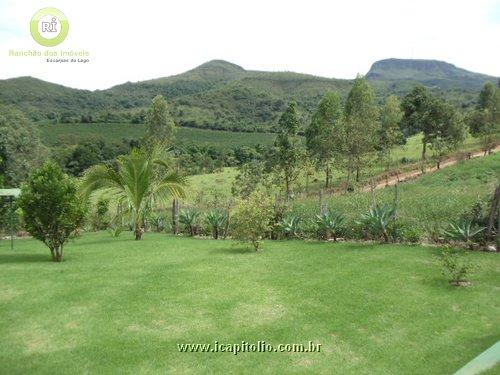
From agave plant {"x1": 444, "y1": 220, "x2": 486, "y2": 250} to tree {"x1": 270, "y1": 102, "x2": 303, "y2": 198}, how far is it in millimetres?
17389

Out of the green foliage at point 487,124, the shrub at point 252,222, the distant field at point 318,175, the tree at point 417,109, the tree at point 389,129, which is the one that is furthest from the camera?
the tree at point 417,109

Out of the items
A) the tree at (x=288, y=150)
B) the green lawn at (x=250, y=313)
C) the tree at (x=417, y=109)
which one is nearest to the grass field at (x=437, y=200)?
the green lawn at (x=250, y=313)

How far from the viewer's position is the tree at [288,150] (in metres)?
29.3

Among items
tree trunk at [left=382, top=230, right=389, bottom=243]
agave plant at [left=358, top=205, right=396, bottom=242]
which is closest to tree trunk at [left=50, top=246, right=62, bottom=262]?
agave plant at [left=358, top=205, right=396, bottom=242]

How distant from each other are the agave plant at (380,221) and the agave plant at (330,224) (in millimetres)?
811

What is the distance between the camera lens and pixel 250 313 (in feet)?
24.0

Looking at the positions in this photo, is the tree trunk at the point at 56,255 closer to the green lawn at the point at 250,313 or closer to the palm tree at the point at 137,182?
the green lawn at the point at 250,313

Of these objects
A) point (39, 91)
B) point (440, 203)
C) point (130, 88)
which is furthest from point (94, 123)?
point (440, 203)

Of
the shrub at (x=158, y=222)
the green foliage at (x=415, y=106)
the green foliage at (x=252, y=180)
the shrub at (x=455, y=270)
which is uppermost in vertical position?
the green foliage at (x=415, y=106)

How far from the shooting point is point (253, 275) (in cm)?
962

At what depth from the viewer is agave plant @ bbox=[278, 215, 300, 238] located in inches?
568

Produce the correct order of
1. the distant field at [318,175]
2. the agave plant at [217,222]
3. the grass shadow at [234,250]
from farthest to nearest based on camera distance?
1. the distant field at [318,175]
2. the agave plant at [217,222]
3. the grass shadow at [234,250]

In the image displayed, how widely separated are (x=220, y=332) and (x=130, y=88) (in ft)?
550

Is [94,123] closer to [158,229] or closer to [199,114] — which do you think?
[199,114]
